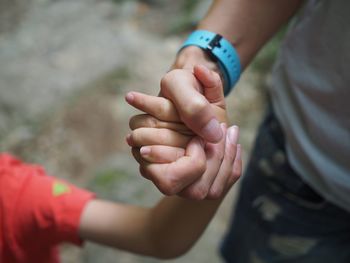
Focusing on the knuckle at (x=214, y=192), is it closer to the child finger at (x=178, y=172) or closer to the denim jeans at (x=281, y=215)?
the child finger at (x=178, y=172)

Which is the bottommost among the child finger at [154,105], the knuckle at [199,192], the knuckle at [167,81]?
the knuckle at [199,192]

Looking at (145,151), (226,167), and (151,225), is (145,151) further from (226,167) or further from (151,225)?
(151,225)

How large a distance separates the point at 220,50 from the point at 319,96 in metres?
0.17

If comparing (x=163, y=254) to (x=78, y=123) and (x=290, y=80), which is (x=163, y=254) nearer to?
(x=290, y=80)

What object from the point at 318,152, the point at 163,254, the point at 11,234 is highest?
the point at 318,152

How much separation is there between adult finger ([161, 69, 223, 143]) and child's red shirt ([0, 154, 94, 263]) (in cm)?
37

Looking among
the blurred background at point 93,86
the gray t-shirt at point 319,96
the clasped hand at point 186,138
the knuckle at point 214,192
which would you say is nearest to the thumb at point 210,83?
the clasped hand at point 186,138

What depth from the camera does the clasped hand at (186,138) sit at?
44cm

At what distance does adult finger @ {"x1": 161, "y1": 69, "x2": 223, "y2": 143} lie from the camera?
44 centimetres

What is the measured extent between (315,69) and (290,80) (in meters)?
0.06

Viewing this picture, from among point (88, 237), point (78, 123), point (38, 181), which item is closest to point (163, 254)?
point (88, 237)

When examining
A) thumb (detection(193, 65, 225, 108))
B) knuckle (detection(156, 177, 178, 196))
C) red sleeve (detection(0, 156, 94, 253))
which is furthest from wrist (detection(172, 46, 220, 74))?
red sleeve (detection(0, 156, 94, 253))

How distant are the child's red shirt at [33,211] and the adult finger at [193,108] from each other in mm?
370

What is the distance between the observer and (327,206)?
732 mm
